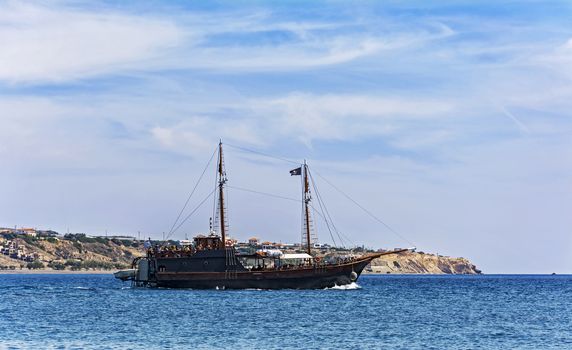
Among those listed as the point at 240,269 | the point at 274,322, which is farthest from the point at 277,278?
the point at 274,322

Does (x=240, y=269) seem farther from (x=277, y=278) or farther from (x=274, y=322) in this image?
(x=274, y=322)

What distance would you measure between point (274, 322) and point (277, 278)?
4578 cm

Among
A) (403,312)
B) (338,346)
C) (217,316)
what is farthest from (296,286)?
(338,346)

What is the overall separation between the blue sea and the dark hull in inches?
356

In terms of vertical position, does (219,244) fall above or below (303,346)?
above

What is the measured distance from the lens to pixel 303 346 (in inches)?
2251

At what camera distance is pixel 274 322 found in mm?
71875

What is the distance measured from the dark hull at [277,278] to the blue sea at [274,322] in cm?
905

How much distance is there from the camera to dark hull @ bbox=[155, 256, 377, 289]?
11738 centimetres

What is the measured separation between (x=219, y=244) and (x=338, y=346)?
64.8 meters

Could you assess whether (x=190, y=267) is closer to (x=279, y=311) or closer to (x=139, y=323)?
(x=279, y=311)

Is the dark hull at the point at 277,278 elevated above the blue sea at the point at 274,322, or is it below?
above

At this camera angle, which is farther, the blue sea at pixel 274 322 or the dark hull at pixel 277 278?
the dark hull at pixel 277 278

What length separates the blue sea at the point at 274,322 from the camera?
194ft
